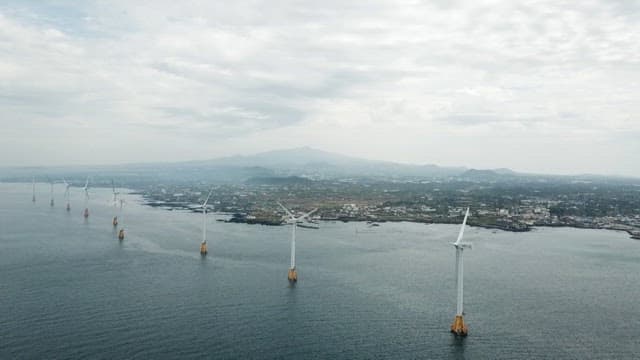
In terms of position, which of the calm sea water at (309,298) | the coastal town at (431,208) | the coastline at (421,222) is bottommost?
the calm sea water at (309,298)

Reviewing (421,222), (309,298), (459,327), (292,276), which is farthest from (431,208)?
(459,327)

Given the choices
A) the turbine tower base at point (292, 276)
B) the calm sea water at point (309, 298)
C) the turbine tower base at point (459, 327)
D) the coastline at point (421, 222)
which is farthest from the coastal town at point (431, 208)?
the turbine tower base at point (459, 327)

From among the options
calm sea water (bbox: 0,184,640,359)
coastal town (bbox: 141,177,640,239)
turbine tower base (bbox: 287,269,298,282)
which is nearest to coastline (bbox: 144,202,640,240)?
coastal town (bbox: 141,177,640,239)

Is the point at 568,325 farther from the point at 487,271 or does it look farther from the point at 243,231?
the point at 243,231

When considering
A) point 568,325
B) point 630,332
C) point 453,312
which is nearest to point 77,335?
point 453,312

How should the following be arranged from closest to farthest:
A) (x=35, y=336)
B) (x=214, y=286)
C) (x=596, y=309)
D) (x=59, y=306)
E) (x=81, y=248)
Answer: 1. (x=35, y=336)
2. (x=59, y=306)
3. (x=596, y=309)
4. (x=214, y=286)
5. (x=81, y=248)

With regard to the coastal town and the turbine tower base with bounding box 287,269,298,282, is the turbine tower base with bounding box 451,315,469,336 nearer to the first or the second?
the turbine tower base with bounding box 287,269,298,282

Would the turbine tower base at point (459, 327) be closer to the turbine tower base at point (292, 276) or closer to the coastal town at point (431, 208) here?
the turbine tower base at point (292, 276)

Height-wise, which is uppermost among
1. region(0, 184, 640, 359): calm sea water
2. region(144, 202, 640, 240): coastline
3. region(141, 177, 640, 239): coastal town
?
region(141, 177, 640, 239): coastal town
